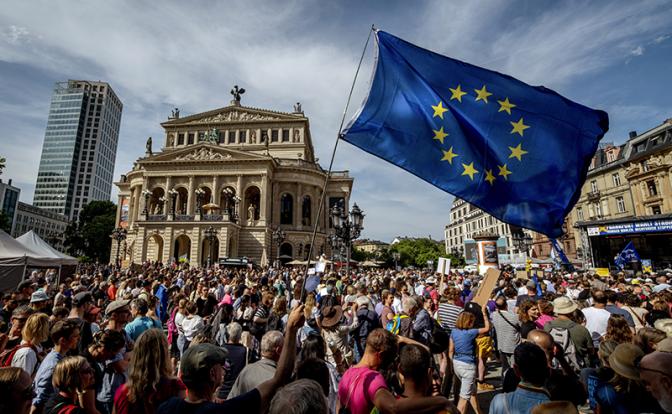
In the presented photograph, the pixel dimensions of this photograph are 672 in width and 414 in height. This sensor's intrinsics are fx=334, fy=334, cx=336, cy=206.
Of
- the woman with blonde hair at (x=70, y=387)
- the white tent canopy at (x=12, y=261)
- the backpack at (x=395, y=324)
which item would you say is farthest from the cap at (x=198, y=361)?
the white tent canopy at (x=12, y=261)

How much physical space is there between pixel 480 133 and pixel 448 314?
3.44 metres

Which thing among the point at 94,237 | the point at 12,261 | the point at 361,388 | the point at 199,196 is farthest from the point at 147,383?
the point at 94,237

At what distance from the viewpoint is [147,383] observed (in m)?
2.40

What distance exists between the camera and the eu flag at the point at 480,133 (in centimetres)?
491

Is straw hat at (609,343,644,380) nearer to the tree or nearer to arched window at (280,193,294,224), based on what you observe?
arched window at (280,193,294,224)

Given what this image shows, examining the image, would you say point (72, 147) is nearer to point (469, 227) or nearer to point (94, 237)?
point (94, 237)

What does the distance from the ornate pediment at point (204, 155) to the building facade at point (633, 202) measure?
3956cm

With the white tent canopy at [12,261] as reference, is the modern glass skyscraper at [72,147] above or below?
above

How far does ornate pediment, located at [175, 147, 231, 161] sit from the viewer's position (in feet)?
140

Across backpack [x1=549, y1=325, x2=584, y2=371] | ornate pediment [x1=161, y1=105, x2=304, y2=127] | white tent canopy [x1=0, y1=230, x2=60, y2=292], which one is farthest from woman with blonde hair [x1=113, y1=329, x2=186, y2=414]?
ornate pediment [x1=161, y1=105, x2=304, y2=127]

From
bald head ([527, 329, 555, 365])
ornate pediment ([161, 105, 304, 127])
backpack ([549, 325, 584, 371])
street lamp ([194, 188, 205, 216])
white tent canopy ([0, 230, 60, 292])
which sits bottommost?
backpack ([549, 325, 584, 371])

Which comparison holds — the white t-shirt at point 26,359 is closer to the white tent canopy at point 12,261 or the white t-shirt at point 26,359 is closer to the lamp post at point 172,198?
the white tent canopy at point 12,261

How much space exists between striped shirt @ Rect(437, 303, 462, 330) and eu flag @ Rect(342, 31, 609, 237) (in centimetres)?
239

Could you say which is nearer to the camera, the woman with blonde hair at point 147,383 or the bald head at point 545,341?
the woman with blonde hair at point 147,383
